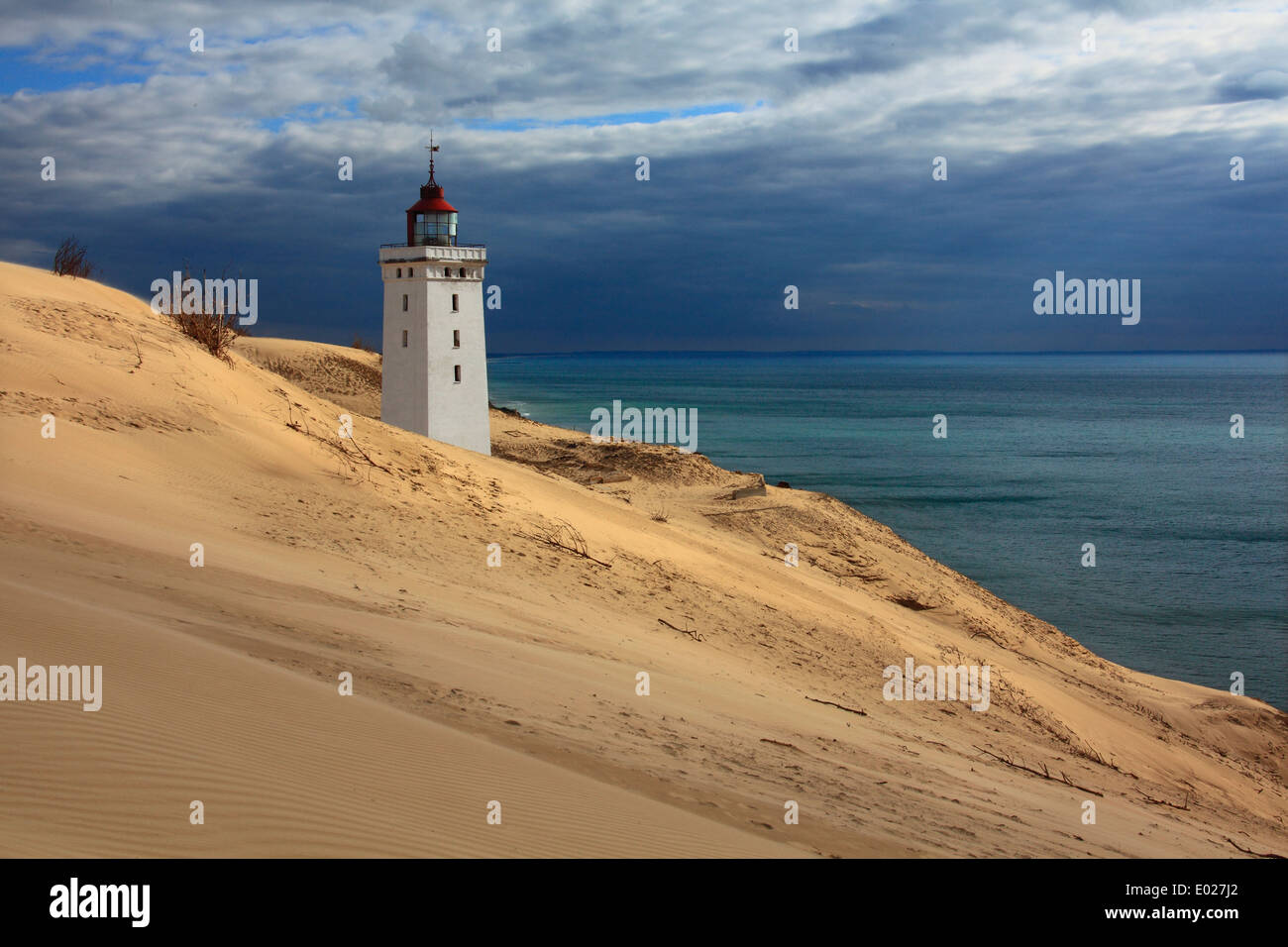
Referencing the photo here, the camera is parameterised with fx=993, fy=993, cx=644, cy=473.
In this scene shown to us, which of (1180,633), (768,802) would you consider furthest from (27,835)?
(1180,633)

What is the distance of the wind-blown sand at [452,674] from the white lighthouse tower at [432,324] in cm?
1022

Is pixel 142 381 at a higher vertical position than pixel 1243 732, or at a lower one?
higher

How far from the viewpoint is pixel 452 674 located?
27.0 feet

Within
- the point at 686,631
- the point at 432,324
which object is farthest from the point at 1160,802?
the point at 432,324

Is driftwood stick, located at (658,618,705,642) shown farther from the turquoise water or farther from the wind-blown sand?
the turquoise water

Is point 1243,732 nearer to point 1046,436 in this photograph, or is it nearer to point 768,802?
point 768,802

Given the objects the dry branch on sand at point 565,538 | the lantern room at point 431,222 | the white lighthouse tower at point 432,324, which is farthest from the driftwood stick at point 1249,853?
the lantern room at point 431,222

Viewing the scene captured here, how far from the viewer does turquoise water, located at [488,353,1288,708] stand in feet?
85.8

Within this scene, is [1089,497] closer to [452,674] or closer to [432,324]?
[432,324]

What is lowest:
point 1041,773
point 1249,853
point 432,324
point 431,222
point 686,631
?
point 1249,853

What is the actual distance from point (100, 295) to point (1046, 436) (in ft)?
229

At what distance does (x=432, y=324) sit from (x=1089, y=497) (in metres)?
32.5

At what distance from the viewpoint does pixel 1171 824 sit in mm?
9438
